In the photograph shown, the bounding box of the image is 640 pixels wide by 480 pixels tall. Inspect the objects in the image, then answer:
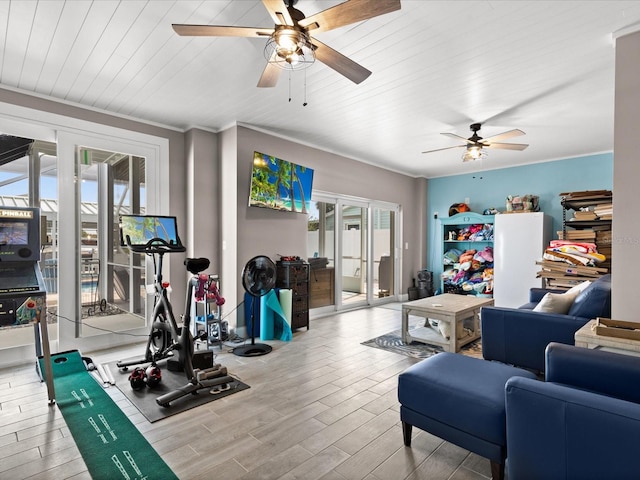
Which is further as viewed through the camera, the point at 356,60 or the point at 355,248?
the point at 355,248

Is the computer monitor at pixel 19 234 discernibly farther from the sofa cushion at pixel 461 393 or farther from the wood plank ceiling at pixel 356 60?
the sofa cushion at pixel 461 393

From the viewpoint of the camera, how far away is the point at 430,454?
6.79ft

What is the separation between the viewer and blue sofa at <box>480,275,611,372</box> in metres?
2.83

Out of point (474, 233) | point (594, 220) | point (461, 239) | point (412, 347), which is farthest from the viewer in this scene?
point (461, 239)

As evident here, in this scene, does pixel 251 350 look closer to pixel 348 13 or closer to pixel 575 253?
pixel 348 13

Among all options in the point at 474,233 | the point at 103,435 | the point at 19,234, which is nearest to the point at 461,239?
the point at 474,233

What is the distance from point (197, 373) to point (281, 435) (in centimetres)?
108

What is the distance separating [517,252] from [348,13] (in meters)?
5.19

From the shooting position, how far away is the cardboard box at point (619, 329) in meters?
1.95

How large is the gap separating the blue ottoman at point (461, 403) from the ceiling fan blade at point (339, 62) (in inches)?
78.7

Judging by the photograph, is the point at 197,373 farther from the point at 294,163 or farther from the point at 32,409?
the point at 294,163

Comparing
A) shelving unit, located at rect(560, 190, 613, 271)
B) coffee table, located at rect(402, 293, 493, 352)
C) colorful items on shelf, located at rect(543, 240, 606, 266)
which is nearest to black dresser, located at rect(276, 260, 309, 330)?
coffee table, located at rect(402, 293, 493, 352)

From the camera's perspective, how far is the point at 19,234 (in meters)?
2.82

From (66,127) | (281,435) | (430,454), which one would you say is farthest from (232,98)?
(430,454)
